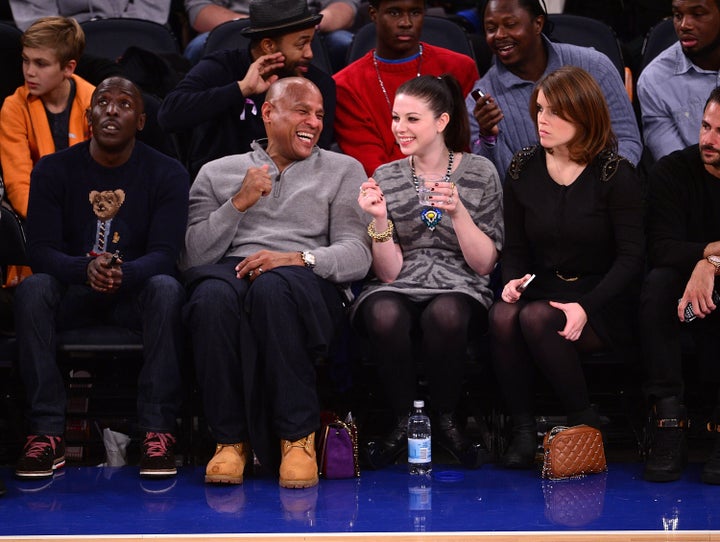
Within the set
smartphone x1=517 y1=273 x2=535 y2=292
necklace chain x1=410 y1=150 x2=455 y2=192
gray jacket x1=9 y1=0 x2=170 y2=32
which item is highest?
gray jacket x1=9 y1=0 x2=170 y2=32

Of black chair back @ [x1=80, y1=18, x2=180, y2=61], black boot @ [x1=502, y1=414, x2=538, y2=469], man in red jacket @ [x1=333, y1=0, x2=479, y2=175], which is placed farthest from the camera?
black chair back @ [x1=80, y1=18, x2=180, y2=61]

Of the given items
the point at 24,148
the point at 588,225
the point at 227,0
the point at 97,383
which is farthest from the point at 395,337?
the point at 227,0

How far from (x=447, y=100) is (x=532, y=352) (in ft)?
2.94

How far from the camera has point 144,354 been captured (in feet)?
11.6

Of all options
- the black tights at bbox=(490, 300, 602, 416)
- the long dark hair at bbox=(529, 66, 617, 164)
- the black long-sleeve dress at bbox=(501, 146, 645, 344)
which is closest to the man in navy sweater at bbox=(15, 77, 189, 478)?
the black tights at bbox=(490, 300, 602, 416)

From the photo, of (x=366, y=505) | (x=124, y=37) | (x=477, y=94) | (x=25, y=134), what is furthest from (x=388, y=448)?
(x=124, y=37)

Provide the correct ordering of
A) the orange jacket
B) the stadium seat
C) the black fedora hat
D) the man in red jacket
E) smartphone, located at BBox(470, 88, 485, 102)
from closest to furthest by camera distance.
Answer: smartphone, located at BBox(470, 88, 485, 102) → the orange jacket → the black fedora hat → the man in red jacket → the stadium seat

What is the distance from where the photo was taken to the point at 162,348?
3.49 m

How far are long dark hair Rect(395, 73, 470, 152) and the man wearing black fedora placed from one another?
542mm

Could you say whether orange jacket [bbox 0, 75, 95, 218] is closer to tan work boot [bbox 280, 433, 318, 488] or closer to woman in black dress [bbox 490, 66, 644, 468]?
tan work boot [bbox 280, 433, 318, 488]

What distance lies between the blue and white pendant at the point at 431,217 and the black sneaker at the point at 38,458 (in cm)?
135

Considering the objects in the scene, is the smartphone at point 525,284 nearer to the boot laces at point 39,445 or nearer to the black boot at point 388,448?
the black boot at point 388,448

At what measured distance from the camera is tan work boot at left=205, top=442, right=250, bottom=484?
3359 millimetres

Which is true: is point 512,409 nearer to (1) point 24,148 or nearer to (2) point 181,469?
(2) point 181,469
